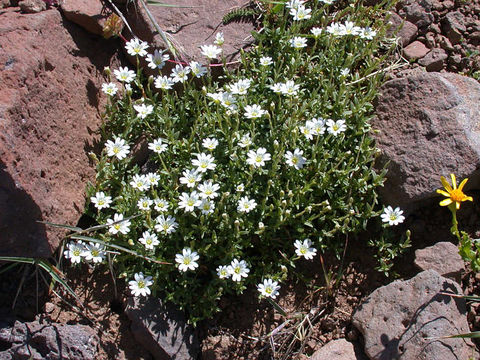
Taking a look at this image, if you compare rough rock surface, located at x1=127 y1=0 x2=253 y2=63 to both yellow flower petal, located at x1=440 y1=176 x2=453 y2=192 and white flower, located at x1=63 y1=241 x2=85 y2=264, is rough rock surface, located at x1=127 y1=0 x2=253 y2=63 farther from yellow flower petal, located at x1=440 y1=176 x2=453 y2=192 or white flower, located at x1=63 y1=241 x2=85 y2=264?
yellow flower petal, located at x1=440 y1=176 x2=453 y2=192

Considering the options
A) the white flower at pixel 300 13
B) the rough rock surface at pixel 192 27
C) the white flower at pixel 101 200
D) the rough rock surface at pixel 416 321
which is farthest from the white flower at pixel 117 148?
the rough rock surface at pixel 416 321

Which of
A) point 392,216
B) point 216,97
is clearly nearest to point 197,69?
point 216,97

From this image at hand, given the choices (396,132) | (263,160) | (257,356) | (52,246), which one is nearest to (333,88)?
(396,132)

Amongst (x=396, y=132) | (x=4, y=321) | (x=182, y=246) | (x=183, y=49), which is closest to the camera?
(x=4, y=321)

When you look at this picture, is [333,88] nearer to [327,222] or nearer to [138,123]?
[327,222]

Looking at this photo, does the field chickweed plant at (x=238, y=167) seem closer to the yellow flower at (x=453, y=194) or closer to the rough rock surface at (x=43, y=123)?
the rough rock surface at (x=43, y=123)

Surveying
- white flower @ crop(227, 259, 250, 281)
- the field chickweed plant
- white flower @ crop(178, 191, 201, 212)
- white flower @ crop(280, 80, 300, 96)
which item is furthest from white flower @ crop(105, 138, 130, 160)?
white flower @ crop(280, 80, 300, 96)
